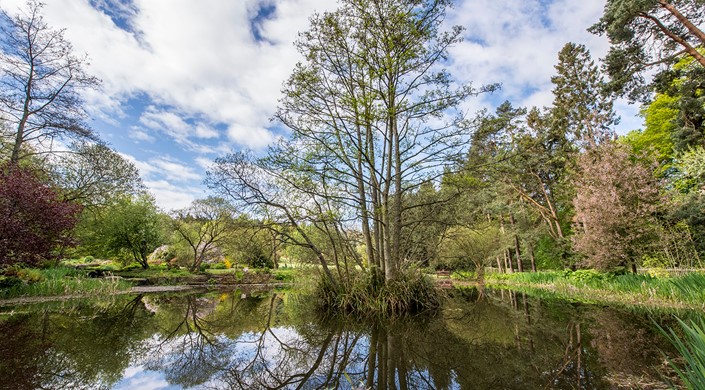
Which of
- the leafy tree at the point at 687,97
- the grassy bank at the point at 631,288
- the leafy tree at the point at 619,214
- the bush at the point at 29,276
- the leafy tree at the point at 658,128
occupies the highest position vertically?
the leafy tree at the point at 658,128

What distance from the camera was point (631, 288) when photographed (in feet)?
30.5

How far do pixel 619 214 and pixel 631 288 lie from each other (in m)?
2.57

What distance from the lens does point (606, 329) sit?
5.43 metres

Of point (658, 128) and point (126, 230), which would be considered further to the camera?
point (658, 128)

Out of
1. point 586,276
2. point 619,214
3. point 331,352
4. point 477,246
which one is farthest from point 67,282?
point 477,246

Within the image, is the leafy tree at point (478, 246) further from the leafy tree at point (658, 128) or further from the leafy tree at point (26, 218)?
the leafy tree at point (26, 218)

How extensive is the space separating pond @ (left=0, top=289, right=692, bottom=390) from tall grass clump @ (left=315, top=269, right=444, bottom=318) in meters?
0.98

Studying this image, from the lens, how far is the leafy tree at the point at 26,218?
7793 mm

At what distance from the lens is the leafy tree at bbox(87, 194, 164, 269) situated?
67.6 ft

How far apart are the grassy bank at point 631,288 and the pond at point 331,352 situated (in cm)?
136

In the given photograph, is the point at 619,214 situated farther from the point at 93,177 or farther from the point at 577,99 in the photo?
the point at 93,177

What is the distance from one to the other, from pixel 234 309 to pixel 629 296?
37.5ft

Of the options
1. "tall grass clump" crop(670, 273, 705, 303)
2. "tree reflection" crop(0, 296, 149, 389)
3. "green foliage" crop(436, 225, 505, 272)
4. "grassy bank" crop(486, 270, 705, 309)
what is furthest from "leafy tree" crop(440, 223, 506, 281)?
"tree reflection" crop(0, 296, 149, 389)

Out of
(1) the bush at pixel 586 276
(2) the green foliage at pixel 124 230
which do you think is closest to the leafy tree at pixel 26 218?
(2) the green foliage at pixel 124 230
